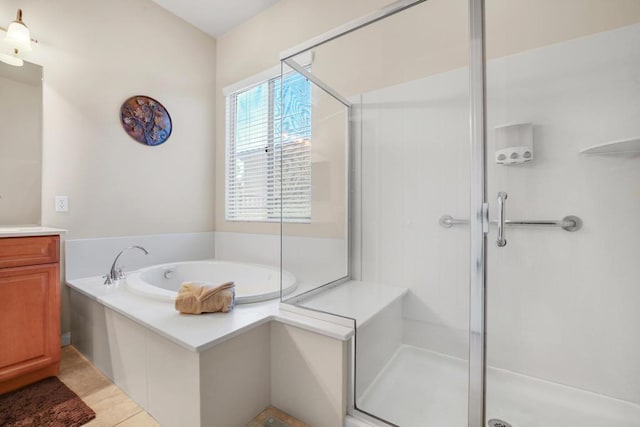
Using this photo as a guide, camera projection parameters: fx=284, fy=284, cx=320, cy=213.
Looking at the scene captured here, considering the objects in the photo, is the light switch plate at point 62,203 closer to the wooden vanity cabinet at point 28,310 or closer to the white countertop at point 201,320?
the wooden vanity cabinet at point 28,310

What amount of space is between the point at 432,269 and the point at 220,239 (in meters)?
2.17

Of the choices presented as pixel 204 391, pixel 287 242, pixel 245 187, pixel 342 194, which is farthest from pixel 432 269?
pixel 245 187

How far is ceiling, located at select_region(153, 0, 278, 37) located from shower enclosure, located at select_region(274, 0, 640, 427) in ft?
4.01

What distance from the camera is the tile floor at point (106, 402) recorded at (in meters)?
1.34

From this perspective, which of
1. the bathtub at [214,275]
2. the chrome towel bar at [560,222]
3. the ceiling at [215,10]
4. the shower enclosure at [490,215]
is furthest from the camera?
the ceiling at [215,10]

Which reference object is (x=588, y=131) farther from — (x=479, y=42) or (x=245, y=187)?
(x=245, y=187)

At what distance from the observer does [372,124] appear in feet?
6.46

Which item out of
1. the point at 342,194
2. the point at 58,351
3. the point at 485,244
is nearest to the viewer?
the point at 485,244

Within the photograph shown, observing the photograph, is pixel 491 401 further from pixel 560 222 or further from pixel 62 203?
pixel 62 203

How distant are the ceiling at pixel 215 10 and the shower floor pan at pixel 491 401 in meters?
3.12

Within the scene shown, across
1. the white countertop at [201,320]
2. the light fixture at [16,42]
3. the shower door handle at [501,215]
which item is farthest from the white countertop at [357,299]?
the light fixture at [16,42]

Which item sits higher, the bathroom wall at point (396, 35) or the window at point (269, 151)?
the bathroom wall at point (396, 35)

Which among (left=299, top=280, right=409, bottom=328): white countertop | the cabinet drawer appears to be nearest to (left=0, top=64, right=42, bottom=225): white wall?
the cabinet drawer

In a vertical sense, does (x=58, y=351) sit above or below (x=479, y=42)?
below
